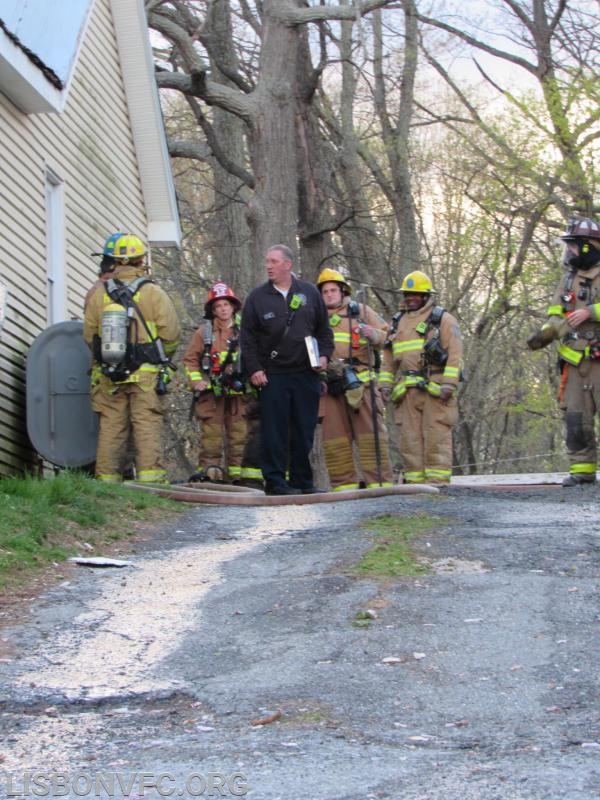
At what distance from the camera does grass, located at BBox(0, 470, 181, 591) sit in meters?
8.00

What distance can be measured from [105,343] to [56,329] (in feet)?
3.67

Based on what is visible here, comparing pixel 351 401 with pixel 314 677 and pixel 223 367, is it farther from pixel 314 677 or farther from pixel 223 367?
pixel 314 677

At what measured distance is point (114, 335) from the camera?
11859 mm

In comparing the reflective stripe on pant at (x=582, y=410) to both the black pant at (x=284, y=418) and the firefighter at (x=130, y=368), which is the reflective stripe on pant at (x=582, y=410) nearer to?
the black pant at (x=284, y=418)

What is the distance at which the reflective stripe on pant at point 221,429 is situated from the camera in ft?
44.4

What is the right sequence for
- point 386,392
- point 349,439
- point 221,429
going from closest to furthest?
point 349,439
point 386,392
point 221,429

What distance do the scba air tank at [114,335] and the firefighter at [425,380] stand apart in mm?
2533

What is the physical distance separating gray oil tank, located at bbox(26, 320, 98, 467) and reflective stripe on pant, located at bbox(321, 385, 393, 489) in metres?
2.19

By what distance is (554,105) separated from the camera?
22.9 metres

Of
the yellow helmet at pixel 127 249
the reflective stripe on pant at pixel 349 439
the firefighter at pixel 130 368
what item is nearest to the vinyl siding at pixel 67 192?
the firefighter at pixel 130 368

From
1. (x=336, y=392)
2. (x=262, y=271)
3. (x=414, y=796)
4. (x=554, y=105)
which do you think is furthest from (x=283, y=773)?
(x=554, y=105)

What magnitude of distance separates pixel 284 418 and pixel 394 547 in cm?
403

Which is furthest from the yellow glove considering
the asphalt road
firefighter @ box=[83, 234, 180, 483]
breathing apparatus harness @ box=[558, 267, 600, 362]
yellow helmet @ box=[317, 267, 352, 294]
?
the asphalt road

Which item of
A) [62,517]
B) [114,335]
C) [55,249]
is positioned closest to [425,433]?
[114,335]
